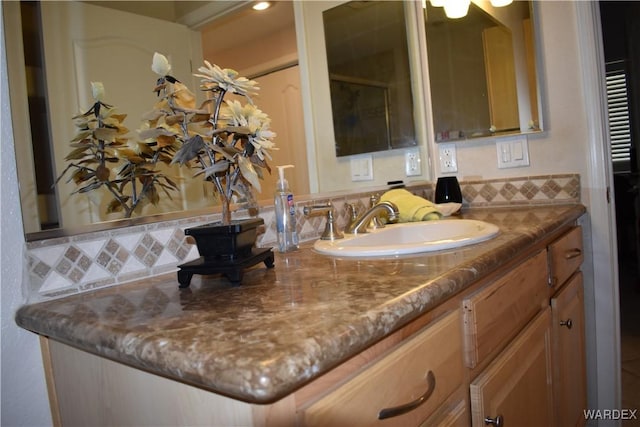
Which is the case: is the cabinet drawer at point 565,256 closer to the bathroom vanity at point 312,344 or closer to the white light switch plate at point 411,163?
the bathroom vanity at point 312,344

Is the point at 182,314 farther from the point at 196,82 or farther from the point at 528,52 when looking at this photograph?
the point at 528,52

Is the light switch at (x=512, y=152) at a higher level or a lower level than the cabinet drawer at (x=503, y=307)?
higher

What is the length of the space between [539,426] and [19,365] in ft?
3.69

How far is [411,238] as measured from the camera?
138 cm

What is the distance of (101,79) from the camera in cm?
97

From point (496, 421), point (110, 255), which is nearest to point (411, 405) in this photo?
point (496, 421)

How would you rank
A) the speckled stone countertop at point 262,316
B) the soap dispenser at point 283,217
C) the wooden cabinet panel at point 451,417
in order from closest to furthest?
the speckled stone countertop at point 262,316
the wooden cabinet panel at point 451,417
the soap dispenser at point 283,217

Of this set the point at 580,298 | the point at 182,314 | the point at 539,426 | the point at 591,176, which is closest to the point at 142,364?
the point at 182,314

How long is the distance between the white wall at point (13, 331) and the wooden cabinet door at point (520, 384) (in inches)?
29.2

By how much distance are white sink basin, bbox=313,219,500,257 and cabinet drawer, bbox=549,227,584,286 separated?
0.23 meters

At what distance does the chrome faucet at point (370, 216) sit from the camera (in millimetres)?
1229

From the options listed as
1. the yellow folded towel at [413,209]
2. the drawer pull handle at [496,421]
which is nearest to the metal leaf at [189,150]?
the drawer pull handle at [496,421]

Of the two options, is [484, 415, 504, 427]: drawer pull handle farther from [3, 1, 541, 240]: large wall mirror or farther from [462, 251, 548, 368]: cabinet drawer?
[3, 1, 541, 240]: large wall mirror

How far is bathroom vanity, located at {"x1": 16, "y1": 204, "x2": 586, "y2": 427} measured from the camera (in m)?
0.46
